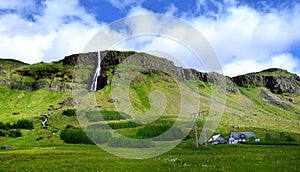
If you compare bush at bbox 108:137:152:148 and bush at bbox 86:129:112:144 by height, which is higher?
bush at bbox 86:129:112:144

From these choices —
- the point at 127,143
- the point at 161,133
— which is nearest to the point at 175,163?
the point at 127,143

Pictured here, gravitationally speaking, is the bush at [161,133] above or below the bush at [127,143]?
above

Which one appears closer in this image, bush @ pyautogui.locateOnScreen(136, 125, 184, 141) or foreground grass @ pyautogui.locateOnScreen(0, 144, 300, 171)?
foreground grass @ pyautogui.locateOnScreen(0, 144, 300, 171)

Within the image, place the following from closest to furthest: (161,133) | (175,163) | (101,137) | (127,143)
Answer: (175,163)
(127,143)
(101,137)
(161,133)

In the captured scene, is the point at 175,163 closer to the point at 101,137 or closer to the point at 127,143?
the point at 127,143

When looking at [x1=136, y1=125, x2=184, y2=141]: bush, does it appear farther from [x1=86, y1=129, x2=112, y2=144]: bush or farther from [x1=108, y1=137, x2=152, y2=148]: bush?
[x1=86, y1=129, x2=112, y2=144]: bush

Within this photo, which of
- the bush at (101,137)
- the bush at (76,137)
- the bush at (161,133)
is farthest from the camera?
the bush at (76,137)

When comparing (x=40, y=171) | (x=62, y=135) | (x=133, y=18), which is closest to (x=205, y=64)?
(x=133, y=18)

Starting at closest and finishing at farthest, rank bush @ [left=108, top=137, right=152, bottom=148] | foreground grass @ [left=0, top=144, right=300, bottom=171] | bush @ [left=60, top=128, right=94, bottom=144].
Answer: foreground grass @ [left=0, top=144, right=300, bottom=171]
bush @ [left=108, top=137, right=152, bottom=148]
bush @ [left=60, top=128, right=94, bottom=144]

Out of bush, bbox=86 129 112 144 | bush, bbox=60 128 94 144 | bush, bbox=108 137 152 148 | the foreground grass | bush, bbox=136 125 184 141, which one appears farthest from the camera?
bush, bbox=60 128 94 144

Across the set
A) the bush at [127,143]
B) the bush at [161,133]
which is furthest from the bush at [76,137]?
the bush at [161,133]

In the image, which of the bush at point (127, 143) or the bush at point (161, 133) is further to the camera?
the bush at point (161, 133)

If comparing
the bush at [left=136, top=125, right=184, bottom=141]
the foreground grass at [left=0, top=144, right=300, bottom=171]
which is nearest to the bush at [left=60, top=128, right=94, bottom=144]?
the bush at [left=136, top=125, right=184, bottom=141]

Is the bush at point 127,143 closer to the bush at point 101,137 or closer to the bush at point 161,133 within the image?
the bush at point 101,137
